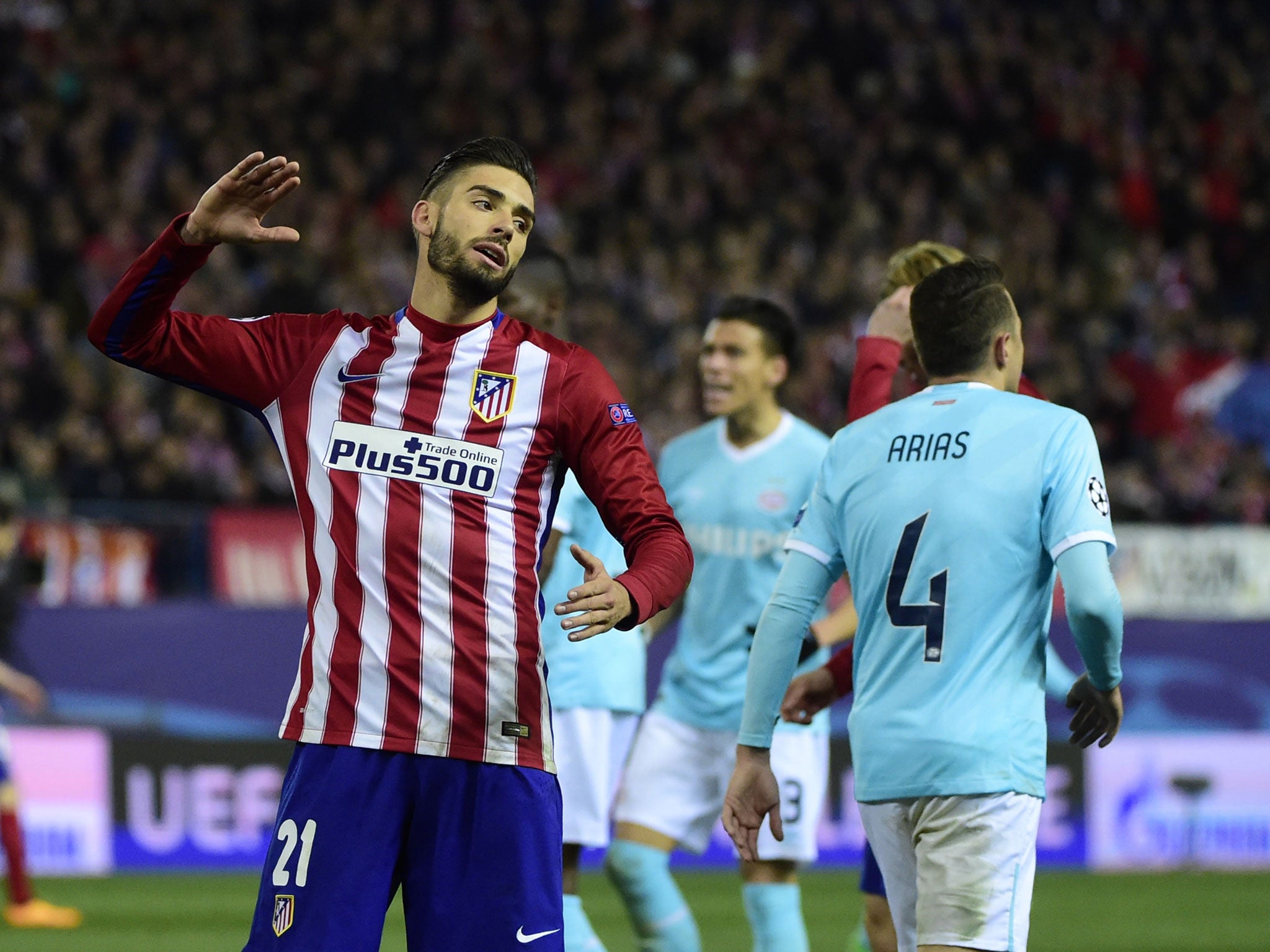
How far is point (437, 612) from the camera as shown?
11.8 feet

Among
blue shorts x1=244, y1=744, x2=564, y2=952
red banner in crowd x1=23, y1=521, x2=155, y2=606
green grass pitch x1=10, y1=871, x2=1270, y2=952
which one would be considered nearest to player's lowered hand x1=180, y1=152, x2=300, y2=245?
blue shorts x1=244, y1=744, x2=564, y2=952

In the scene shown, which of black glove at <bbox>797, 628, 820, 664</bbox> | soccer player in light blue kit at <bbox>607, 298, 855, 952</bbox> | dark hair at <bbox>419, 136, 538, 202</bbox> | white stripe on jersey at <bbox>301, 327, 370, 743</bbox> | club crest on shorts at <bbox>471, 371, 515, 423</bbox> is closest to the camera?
white stripe on jersey at <bbox>301, 327, 370, 743</bbox>

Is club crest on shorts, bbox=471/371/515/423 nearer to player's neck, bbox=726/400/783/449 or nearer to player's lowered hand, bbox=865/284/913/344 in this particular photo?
player's lowered hand, bbox=865/284/913/344

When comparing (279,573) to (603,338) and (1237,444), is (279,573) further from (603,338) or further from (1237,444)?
(1237,444)

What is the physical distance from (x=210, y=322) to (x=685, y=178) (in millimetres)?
14248

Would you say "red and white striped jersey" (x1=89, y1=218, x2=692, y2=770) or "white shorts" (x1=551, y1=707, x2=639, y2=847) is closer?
"red and white striped jersey" (x1=89, y1=218, x2=692, y2=770)

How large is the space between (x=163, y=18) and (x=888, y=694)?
1525cm

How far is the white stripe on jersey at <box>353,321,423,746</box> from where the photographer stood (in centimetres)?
354

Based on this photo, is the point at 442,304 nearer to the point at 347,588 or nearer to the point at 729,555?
the point at 347,588

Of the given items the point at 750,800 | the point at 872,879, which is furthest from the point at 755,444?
the point at 750,800

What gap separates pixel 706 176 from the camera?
17.7 metres

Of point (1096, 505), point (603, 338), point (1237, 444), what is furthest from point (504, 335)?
point (1237, 444)

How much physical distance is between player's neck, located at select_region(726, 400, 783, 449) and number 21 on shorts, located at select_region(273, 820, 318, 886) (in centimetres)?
325

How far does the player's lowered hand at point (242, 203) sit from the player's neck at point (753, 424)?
306cm
